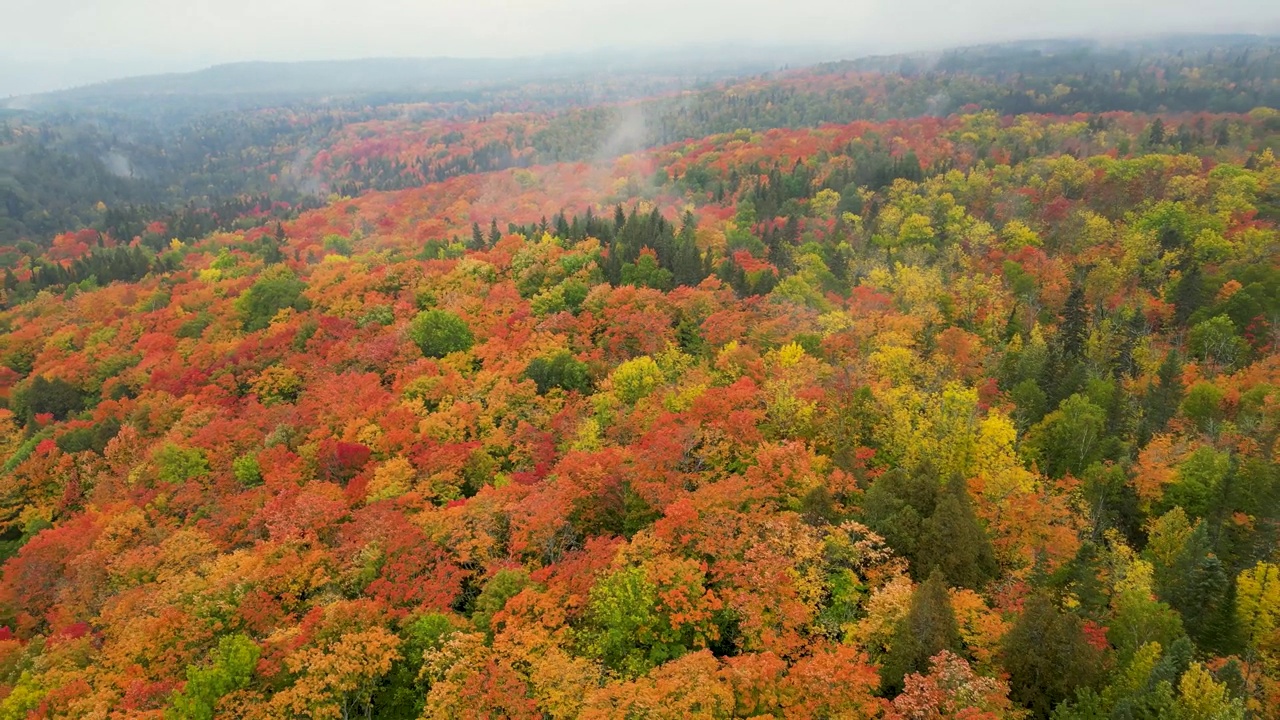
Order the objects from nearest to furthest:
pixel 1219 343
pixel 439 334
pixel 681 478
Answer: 1. pixel 681 478
2. pixel 1219 343
3. pixel 439 334

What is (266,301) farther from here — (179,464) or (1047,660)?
(1047,660)

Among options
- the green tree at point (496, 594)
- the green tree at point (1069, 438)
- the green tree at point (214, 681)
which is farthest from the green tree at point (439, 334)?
the green tree at point (1069, 438)

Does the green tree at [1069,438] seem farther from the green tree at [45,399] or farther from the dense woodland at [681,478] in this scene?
the green tree at [45,399]

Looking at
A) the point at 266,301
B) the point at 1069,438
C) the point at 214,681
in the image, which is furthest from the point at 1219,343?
the point at 266,301

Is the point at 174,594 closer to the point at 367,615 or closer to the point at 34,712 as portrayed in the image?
the point at 34,712

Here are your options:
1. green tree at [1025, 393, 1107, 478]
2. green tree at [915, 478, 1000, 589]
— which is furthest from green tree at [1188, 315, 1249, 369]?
green tree at [915, 478, 1000, 589]

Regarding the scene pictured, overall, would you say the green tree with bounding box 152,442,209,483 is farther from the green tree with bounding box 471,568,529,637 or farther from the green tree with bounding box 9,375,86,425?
the green tree with bounding box 471,568,529,637


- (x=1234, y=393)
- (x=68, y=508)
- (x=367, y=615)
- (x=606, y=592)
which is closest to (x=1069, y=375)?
(x=1234, y=393)
